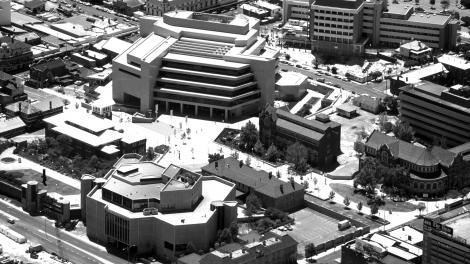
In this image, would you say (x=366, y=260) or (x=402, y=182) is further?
(x=402, y=182)

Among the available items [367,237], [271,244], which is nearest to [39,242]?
[271,244]

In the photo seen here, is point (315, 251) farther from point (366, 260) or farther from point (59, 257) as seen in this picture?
point (59, 257)

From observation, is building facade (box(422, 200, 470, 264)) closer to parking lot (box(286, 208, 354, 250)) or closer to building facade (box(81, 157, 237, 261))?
parking lot (box(286, 208, 354, 250))

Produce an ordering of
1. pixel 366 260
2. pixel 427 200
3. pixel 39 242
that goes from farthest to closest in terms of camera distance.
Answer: pixel 427 200 < pixel 39 242 < pixel 366 260

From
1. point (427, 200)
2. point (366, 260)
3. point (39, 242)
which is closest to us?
point (366, 260)

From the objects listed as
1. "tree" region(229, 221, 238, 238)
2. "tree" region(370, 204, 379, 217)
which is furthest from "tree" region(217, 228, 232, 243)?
"tree" region(370, 204, 379, 217)

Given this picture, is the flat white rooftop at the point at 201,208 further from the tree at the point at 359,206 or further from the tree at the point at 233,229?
the tree at the point at 359,206

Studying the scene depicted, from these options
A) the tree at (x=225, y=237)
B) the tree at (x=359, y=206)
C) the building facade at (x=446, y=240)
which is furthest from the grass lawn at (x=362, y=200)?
the tree at (x=225, y=237)
